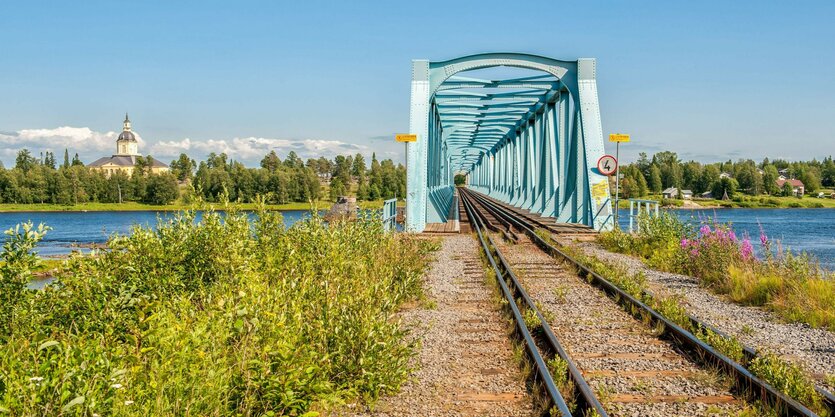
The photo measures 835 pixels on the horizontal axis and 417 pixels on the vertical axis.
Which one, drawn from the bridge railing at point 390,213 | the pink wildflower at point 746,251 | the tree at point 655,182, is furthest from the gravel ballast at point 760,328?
the tree at point 655,182

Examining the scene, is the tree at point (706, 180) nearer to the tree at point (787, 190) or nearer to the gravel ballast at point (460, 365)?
the tree at point (787, 190)

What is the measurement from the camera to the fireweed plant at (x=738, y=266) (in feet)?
28.0

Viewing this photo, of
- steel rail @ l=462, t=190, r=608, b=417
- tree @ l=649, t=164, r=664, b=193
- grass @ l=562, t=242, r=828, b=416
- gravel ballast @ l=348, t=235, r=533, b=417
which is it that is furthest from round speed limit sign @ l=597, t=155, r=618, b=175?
tree @ l=649, t=164, r=664, b=193

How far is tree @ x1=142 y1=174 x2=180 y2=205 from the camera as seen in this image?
10462 cm

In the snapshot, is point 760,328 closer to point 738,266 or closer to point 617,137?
point 738,266

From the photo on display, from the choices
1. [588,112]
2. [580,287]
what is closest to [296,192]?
[588,112]

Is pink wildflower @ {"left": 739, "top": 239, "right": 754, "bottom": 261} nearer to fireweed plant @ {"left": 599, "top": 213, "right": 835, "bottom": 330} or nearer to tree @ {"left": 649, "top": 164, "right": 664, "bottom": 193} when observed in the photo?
fireweed plant @ {"left": 599, "top": 213, "right": 835, "bottom": 330}

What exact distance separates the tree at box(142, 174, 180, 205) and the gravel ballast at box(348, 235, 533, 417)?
101 metres

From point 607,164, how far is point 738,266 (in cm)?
837

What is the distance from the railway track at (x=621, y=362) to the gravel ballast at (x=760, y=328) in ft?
2.27

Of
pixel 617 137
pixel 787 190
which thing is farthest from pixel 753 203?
pixel 617 137

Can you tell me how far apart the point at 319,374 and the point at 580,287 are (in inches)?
252

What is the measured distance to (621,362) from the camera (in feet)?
20.2

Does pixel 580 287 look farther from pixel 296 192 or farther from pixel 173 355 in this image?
pixel 296 192
